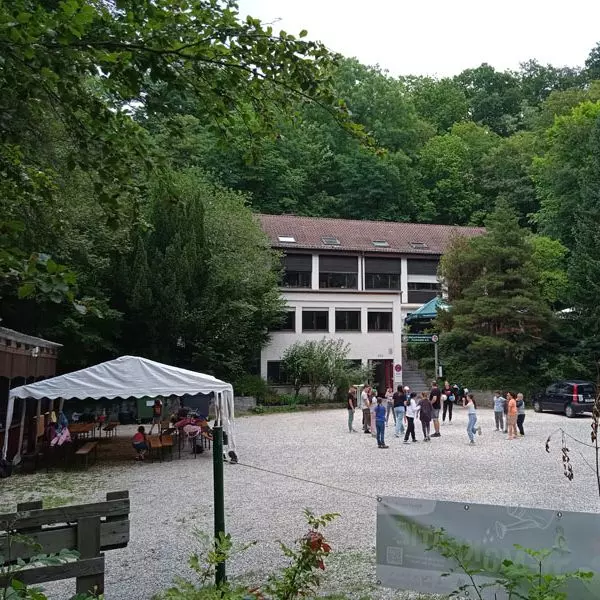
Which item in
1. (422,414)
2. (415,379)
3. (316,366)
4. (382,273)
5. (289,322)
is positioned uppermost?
(382,273)

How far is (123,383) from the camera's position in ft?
51.3

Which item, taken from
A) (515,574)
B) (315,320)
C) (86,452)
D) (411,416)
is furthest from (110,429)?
(315,320)

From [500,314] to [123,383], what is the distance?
76.3ft

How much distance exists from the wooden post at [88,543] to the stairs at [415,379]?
112 feet

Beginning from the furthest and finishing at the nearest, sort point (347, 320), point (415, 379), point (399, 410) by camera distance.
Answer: point (415, 379), point (347, 320), point (399, 410)

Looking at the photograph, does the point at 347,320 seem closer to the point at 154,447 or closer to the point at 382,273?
the point at 382,273

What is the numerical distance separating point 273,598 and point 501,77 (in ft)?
279

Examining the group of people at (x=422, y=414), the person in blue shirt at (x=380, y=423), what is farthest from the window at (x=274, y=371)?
the person in blue shirt at (x=380, y=423)

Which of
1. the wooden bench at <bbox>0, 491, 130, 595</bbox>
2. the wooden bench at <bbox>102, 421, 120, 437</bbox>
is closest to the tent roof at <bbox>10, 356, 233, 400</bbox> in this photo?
the wooden bench at <bbox>102, 421, 120, 437</bbox>

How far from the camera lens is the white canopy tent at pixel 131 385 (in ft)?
49.7

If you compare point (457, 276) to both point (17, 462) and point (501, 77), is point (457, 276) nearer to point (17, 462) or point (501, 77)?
point (17, 462)

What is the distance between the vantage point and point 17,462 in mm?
15531

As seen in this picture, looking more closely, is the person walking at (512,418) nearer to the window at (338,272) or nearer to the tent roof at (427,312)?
the tent roof at (427,312)

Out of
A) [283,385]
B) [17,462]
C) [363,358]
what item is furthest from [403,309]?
[17,462]
